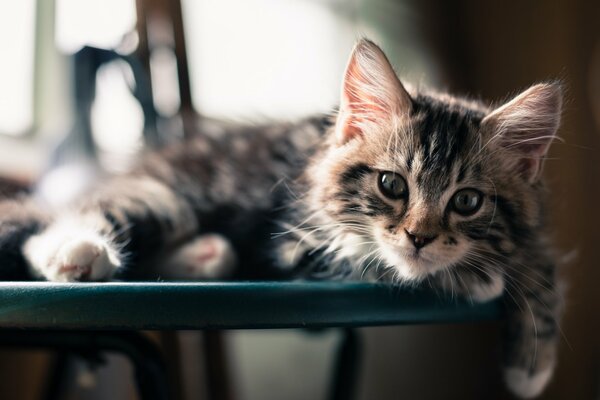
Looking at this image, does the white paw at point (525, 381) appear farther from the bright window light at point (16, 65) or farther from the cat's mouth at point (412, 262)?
the bright window light at point (16, 65)

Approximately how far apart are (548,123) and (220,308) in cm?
54

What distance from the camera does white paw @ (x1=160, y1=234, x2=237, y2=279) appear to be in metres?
0.96

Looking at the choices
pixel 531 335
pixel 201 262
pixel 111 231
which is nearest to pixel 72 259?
pixel 111 231

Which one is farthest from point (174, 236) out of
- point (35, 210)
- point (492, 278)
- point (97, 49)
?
point (492, 278)

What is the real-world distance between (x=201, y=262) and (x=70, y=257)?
316 mm

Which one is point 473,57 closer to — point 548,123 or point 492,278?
point 548,123

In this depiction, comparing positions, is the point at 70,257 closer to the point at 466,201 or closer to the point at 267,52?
the point at 466,201

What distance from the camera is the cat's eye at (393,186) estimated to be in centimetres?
77

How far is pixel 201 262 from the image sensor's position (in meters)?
0.97

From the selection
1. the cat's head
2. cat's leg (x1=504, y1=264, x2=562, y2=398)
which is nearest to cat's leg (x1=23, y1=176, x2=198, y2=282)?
the cat's head

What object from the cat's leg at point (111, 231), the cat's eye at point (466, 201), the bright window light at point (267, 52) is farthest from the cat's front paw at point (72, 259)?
the bright window light at point (267, 52)

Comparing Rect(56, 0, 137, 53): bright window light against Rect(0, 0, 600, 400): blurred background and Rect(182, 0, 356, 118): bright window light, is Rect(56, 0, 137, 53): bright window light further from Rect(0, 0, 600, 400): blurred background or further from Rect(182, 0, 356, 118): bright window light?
Rect(182, 0, 356, 118): bright window light

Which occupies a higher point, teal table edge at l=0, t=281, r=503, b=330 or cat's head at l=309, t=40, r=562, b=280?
cat's head at l=309, t=40, r=562, b=280

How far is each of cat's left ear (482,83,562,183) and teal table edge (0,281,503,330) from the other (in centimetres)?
35
